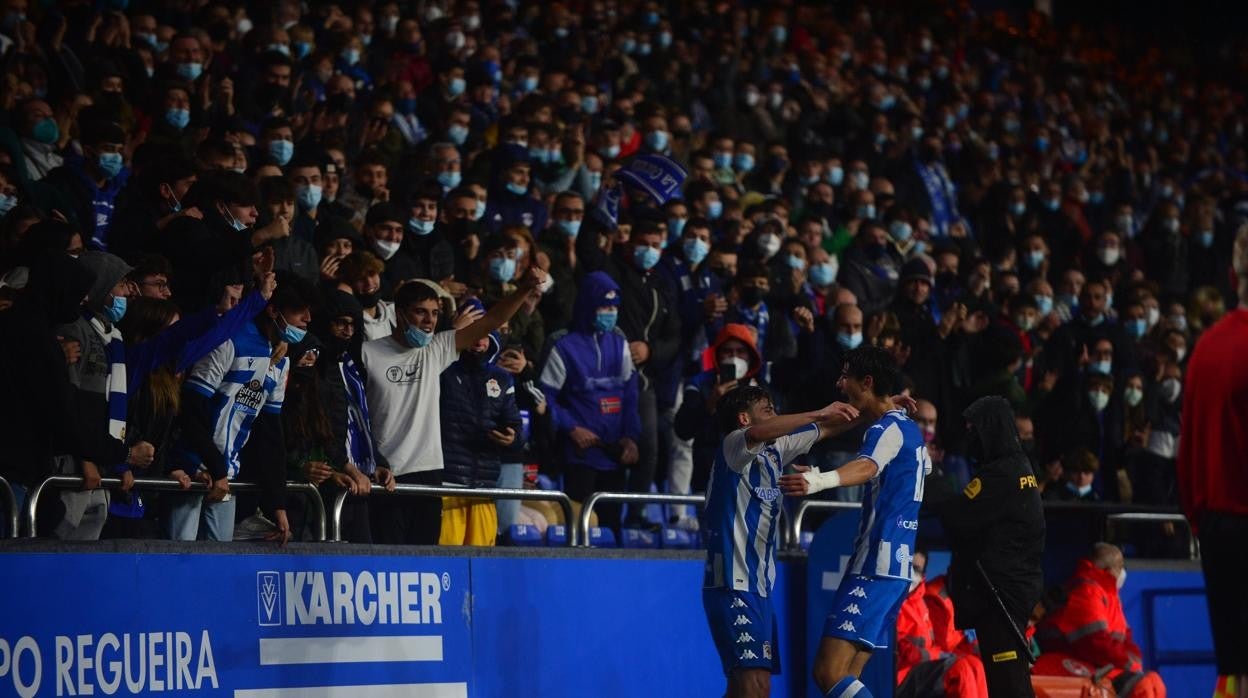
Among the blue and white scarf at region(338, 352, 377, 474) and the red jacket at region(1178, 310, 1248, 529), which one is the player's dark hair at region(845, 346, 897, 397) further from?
the red jacket at region(1178, 310, 1248, 529)

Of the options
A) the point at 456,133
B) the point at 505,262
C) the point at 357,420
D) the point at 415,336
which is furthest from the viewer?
the point at 456,133

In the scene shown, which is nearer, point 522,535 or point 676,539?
point 522,535

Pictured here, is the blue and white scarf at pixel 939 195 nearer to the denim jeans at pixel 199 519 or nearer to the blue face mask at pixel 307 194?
the blue face mask at pixel 307 194

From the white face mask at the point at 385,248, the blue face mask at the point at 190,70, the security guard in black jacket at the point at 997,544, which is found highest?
the blue face mask at the point at 190,70

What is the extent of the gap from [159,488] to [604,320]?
4.32 meters

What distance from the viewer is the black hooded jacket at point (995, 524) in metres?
10.3

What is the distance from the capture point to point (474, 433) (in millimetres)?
10805

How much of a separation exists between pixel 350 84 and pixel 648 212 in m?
2.71

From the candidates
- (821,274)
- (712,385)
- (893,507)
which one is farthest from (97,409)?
(821,274)

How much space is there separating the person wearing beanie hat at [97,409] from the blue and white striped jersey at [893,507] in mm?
3634

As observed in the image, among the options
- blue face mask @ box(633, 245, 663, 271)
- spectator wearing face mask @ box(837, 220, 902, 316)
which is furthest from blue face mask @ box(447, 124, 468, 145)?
spectator wearing face mask @ box(837, 220, 902, 316)

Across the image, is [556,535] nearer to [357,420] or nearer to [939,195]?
[357,420]

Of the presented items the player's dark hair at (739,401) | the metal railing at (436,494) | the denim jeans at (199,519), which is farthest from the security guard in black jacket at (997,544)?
the denim jeans at (199,519)

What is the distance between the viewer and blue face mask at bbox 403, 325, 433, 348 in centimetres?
1049
